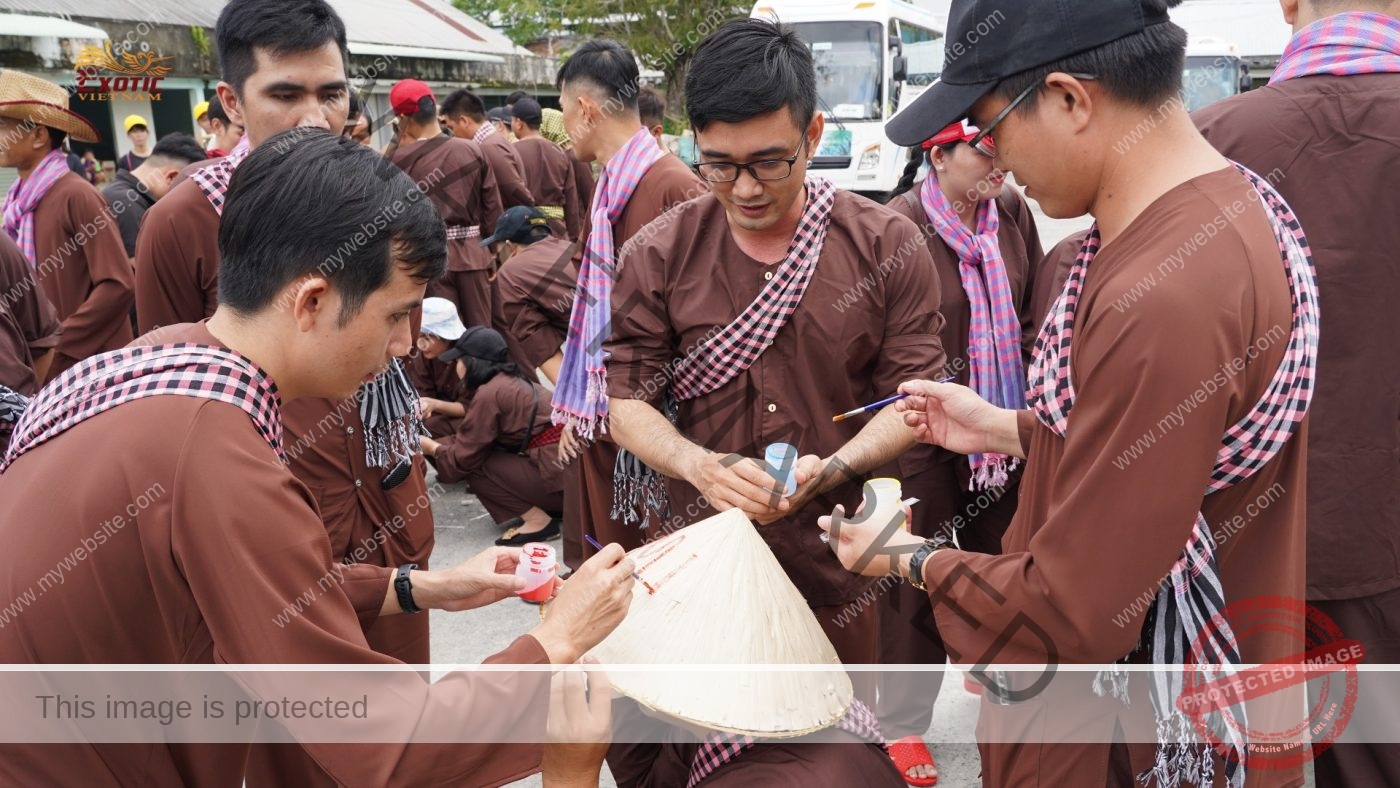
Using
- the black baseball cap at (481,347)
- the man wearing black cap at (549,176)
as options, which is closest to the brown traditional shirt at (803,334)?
the black baseball cap at (481,347)

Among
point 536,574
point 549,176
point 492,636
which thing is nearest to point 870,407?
point 536,574

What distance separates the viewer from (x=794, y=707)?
1.94 m

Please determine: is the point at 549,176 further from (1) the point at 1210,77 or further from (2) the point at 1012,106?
(1) the point at 1210,77

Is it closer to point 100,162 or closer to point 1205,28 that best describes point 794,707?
point 100,162

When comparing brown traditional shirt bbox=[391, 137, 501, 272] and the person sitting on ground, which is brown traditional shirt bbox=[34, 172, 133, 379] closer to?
the person sitting on ground

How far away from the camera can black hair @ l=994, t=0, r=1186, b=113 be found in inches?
59.5

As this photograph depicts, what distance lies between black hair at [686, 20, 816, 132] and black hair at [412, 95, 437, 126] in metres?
4.96

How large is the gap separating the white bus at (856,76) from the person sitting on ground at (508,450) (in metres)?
10.8

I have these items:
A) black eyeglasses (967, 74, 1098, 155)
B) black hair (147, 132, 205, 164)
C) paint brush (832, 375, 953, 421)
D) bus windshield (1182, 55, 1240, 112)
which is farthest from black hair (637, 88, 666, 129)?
bus windshield (1182, 55, 1240, 112)

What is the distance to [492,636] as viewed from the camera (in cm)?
435

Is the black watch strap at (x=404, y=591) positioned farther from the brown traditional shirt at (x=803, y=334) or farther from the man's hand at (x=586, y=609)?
the brown traditional shirt at (x=803, y=334)

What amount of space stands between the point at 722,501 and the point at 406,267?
1.04m

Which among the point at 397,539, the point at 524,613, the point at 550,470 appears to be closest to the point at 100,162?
the point at 550,470

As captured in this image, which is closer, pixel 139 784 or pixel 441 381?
pixel 139 784
